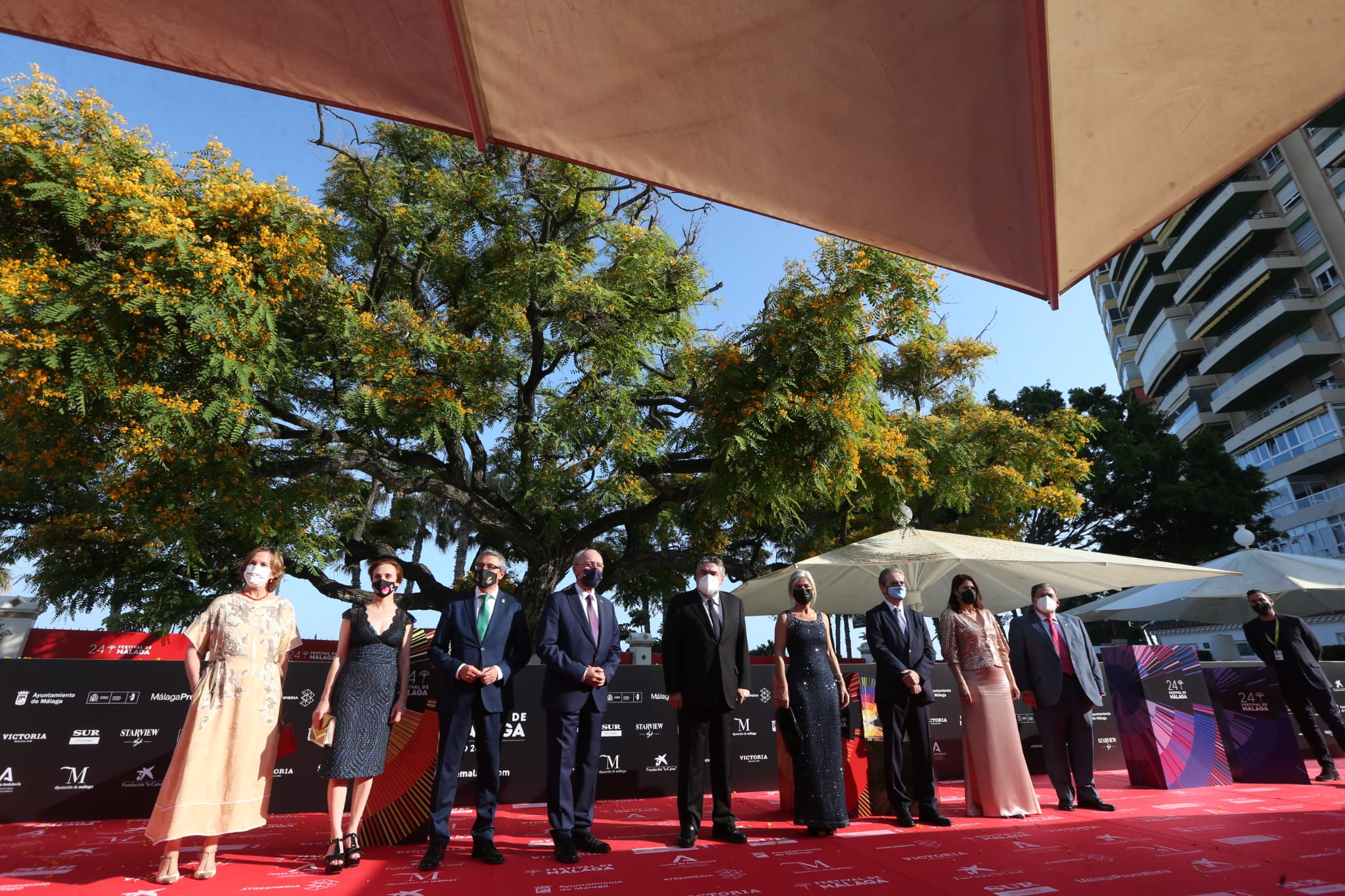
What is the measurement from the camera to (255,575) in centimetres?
490

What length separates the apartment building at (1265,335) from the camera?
135 feet

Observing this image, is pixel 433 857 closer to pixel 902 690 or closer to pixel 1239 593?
pixel 902 690

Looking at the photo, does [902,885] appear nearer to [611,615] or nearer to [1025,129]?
[611,615]

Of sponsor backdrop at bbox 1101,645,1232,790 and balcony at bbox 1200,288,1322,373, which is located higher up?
balcony at bbox 1200,288,1322,373

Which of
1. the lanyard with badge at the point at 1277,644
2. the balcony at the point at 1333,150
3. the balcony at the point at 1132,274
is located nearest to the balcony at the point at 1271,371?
the balcony at the point at 1333,150

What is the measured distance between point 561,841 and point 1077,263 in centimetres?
430

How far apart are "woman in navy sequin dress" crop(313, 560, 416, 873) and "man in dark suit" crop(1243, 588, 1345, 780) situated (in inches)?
332

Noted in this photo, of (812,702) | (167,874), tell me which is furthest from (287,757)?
(812,702)

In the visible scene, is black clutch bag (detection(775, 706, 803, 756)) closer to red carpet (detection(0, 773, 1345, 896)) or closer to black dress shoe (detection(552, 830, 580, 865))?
red carpet (detection(0, 773, 1345, 896))

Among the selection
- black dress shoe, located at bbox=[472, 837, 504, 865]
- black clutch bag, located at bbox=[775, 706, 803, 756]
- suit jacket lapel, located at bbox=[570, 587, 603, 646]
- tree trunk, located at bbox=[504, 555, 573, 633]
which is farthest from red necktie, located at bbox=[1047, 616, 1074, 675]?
tree trunk, located at bbox=[504, 555, 573, 633]

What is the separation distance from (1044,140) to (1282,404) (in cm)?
5585

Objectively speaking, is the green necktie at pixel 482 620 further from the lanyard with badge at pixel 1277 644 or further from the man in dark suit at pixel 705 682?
the lanyard with badge at pixel 1277 644

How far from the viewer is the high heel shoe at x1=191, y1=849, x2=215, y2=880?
171 inches

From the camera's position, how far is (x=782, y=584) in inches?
351
